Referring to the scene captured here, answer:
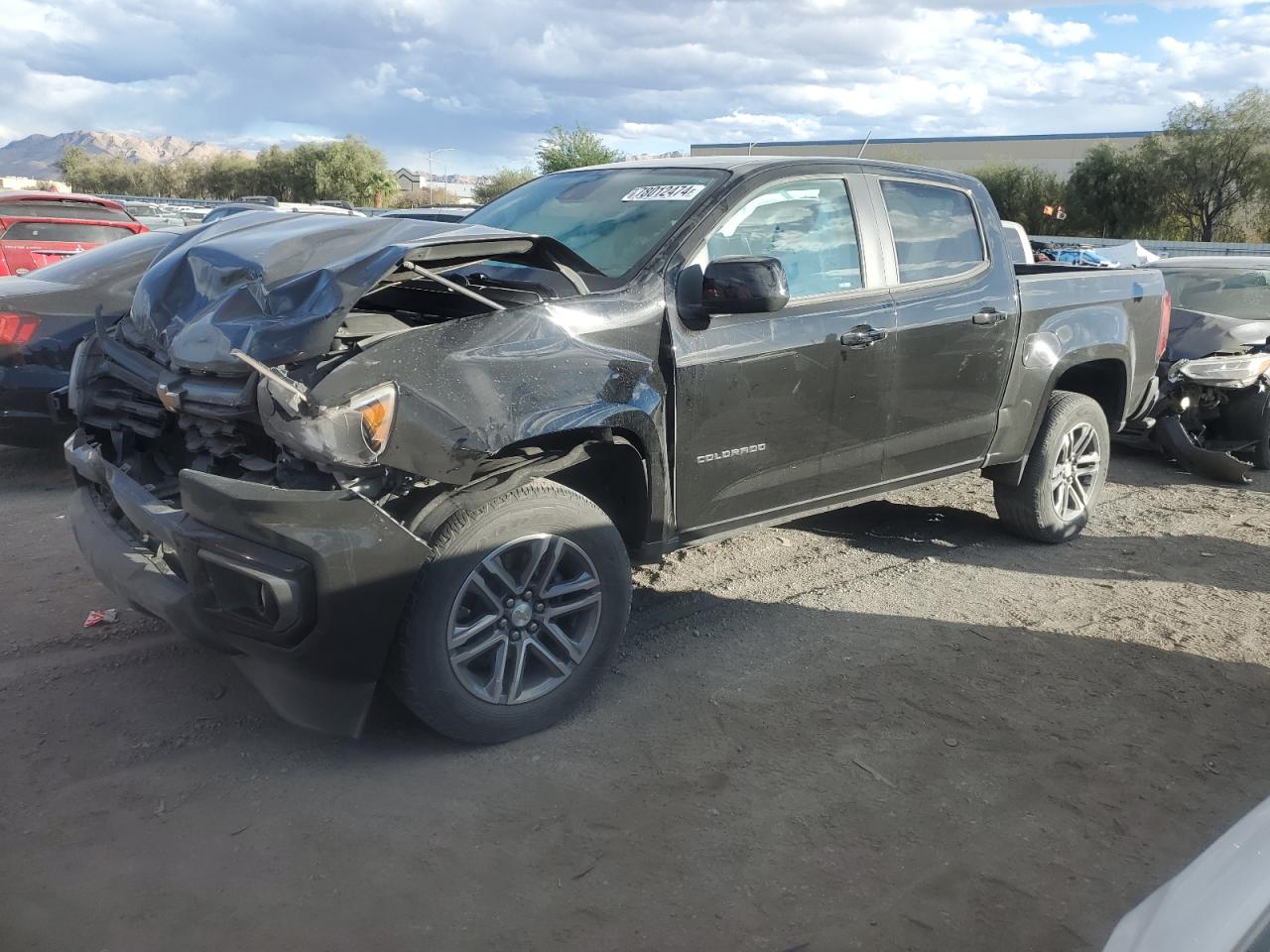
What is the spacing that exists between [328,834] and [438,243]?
1873 mm

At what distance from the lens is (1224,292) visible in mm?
9180

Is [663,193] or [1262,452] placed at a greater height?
[663,193]

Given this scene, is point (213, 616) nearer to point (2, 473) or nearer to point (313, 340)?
point (313, 340)

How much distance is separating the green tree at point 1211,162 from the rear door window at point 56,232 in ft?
158

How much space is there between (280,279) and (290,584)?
1136 millimetres

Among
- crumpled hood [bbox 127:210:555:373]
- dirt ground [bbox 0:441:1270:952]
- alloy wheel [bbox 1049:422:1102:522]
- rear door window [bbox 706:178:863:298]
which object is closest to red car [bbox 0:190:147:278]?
dirt ground [bbox 0:441:1270:952]

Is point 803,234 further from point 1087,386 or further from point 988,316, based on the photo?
point 1087,386

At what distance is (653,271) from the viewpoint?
402cm

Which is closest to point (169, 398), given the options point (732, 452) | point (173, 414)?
point (173, 414)

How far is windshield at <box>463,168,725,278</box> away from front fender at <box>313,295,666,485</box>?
387mm

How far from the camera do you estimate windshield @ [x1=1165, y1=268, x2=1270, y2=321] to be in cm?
901

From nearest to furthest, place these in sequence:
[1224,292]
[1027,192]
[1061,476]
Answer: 1. [1061,476]
2. [1224,292]
3. [1027,192]

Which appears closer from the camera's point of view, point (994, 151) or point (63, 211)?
point (63, 211)

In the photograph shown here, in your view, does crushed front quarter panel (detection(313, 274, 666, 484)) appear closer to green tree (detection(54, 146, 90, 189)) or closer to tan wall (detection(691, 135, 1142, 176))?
tan wall (detection(691, 135, 1142, 176))
